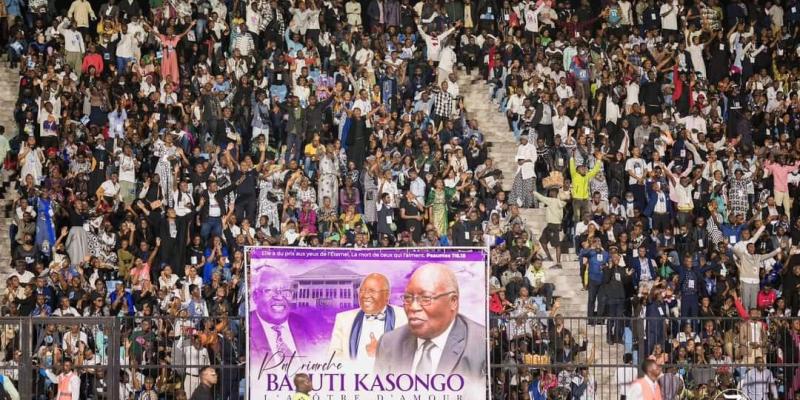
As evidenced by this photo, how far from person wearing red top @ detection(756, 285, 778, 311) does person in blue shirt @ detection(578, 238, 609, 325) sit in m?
3.28

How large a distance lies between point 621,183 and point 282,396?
13.2 meters

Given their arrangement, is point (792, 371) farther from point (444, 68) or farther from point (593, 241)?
point (444, 68)

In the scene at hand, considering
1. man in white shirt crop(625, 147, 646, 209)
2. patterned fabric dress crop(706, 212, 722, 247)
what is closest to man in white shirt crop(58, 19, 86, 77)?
man in white shirt crop(625, 147, 646, 209)

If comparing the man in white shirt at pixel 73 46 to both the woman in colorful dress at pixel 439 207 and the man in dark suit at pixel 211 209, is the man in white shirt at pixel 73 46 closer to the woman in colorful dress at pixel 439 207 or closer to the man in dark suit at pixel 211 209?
the man in dark suit at pixel 211 209

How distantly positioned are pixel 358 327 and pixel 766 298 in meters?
11.6

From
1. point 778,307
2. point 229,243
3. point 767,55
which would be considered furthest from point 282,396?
point 767,55

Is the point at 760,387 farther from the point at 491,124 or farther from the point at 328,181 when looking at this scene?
the point at 491,124

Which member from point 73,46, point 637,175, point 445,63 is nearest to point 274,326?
point 637,175

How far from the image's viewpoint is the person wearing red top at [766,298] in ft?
103

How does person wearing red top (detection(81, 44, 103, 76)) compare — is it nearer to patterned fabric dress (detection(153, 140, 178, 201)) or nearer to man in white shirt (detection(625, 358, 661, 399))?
patterned fabric dress (detection(153, 140, 178, 201))

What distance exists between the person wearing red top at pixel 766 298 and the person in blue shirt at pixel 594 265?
129 inches

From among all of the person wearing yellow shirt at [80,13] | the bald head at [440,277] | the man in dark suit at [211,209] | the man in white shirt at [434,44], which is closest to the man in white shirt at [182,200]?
the man in dark suit at [211,209]

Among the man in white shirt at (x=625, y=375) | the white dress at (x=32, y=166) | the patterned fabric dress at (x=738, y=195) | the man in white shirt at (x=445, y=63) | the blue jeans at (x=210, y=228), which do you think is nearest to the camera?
the man in white shirt at (x=625, y=375)

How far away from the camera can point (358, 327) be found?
2269 centimetres
